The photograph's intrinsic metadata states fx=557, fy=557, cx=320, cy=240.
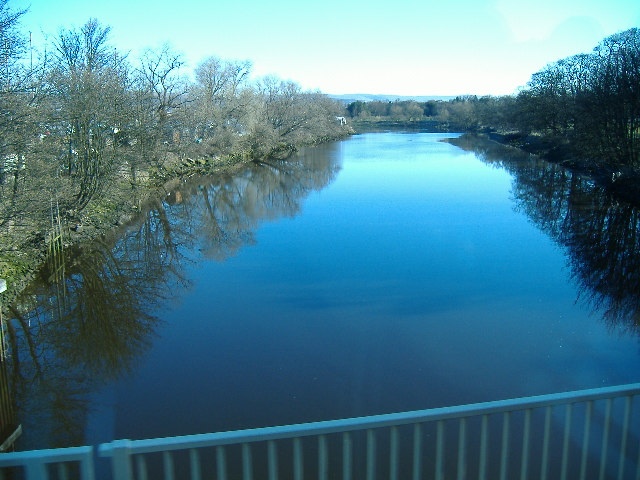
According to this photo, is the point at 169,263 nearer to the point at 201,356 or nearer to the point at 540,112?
the point at 201,356

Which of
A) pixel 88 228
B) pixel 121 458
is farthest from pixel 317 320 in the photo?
pixel 88 228

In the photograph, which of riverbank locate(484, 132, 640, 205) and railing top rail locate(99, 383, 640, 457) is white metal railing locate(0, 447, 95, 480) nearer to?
railing top rail locate(99, 383, 640, 457)

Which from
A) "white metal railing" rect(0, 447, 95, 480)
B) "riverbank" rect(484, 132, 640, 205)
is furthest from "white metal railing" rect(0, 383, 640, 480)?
"riverbank" rect(484, 132, 640, 205)

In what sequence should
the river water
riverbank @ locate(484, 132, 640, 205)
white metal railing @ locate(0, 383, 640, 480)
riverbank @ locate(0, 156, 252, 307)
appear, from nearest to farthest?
white metal railing @ locate(0, 383, 640, 480) → the river water → riverbank @ locate(0, 156, 252, 307) → riverbank @ locate(484, 132, 640, 205)

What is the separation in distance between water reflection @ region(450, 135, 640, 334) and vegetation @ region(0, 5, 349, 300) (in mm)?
8990

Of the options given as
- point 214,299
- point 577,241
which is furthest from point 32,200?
point 577,241

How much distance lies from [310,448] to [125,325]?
4179 millimetres

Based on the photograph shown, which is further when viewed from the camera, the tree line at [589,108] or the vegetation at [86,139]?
the tree line at [589,108]

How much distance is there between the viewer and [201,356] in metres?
6.68

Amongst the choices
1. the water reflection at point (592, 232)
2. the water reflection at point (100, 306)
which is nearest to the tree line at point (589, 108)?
the water reflection at point (592, 232)

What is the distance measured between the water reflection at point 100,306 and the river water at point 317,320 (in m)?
0.03

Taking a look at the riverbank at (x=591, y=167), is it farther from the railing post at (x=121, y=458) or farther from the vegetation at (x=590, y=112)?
the railing post at (x=121, y=458)

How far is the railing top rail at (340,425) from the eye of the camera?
6.88 feet

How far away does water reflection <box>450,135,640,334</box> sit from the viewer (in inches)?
336
